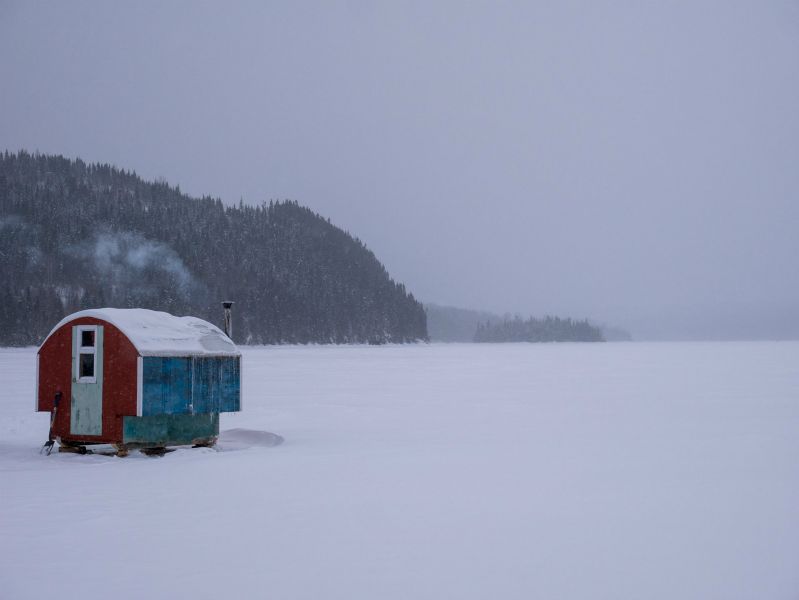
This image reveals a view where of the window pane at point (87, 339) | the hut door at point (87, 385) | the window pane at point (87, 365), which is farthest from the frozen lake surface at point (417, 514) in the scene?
the window pane at point (87, 339)

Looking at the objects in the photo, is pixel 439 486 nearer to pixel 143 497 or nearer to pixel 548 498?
pixel 548 498

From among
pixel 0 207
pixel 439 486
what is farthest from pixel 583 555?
pixel 0 207

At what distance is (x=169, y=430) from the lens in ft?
59.3

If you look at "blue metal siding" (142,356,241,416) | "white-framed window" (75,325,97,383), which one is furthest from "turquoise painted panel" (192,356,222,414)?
"white-framed window" (75,325,97,383)

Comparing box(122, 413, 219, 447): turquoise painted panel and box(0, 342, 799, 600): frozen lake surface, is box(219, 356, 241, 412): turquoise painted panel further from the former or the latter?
box(0, 342, 799, 600): frozen lake surface

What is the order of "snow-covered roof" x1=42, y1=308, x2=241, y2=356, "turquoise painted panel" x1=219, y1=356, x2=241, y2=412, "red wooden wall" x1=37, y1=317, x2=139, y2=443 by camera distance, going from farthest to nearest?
"turquoise painted panel" x1=219, y1=356, x2=241, y2=412 < "snow-covered roof" x1=42, y1=308, x2=241, y2=356 < "red wooden wall" x1=37, y1=317, x2=139, y2=443

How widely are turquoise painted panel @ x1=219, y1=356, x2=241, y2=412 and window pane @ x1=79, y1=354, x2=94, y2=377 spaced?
315 cm

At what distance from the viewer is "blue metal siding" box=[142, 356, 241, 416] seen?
1759 cm

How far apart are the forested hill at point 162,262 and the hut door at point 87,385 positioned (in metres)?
119

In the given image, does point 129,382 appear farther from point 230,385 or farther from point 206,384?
point 230,385

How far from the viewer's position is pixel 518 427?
22.8 m

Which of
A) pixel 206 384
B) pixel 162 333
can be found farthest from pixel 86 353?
pixel 206 384

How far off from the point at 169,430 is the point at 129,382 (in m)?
1.57

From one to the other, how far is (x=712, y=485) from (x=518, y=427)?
9.50 metres
